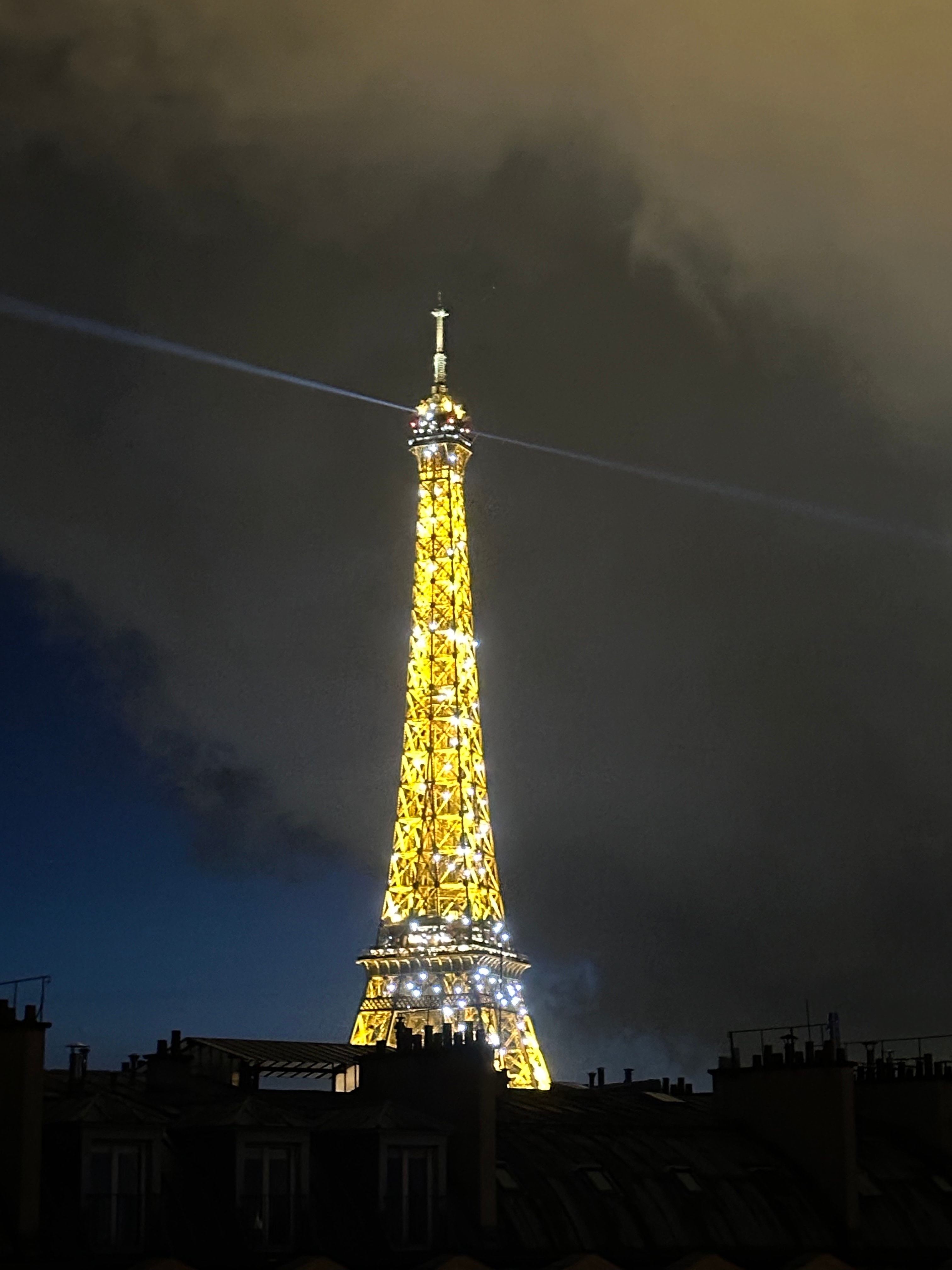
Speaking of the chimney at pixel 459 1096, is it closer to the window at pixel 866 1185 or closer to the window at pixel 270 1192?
the window at pixel 270 1192

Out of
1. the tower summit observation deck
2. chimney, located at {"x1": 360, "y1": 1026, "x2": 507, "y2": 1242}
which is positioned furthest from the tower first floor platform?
chimney, located at {"x1": 360, "y1": 1026, "x2": 507, "y2": 1242}

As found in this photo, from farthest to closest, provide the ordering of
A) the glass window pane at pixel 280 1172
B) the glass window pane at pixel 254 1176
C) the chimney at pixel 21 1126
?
the glass window pane at pixel 280 1172, the glass window pane at pixel 254 1176, the chimney at pixel 21 1126

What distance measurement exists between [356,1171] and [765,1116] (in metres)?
10.0

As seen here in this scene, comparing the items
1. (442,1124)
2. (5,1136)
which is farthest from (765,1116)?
(5,1136)

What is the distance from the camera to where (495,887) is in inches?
4117

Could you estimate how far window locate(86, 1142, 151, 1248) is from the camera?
95.1ft

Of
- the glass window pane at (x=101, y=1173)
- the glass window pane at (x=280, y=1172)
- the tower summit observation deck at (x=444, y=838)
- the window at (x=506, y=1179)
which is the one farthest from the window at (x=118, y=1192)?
the tower summit observation deck at (x=444, y=838)

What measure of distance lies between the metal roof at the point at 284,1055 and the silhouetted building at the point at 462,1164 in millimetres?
4318

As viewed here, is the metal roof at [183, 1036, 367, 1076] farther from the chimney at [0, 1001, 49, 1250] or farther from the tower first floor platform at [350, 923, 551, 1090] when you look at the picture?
the tower first floor platform at [350, 923, 551, 1090]

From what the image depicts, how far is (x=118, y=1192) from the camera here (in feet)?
96.0

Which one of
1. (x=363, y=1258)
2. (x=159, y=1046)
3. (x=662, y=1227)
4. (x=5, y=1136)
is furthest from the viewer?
(x=159, y=1046)

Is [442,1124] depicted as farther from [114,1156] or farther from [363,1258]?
[114,1156]

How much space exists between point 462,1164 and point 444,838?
231 feet

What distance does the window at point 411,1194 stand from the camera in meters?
31.9
